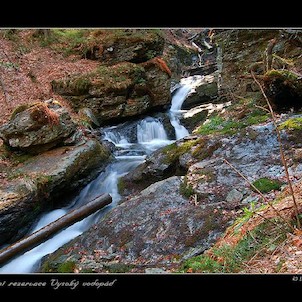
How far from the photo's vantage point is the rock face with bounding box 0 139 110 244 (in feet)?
21.1

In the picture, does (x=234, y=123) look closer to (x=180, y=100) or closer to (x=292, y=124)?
(x=292, y=124)

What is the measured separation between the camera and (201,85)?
15.1 m

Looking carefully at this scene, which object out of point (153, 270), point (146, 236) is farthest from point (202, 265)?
point (146, 236)

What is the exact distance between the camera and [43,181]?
7164 millimetres

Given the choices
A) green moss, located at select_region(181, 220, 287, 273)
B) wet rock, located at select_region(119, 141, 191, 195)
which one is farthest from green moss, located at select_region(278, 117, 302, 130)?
green moss, located at select_region(181, 220, 287, 273)

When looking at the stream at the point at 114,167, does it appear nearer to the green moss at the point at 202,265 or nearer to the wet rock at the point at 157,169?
the wet rock at the point at 157,169

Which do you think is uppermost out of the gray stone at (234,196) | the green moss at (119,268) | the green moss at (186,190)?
the green moss at (186,190)

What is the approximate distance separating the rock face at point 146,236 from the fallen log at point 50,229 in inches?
27.5

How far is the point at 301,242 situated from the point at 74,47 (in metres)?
13.6

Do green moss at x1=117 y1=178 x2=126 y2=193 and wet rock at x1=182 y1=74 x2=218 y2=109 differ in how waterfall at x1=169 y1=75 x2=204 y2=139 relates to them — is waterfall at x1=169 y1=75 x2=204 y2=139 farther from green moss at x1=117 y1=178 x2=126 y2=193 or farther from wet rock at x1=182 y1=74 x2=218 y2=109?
green moss at x1=117 y1=178 x2=126 y2=193

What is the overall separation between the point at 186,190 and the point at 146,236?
1.26m

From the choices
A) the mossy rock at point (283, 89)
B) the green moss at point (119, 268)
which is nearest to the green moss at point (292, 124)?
the mossy rock at point (283, 89)

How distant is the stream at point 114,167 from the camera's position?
5.92 m
